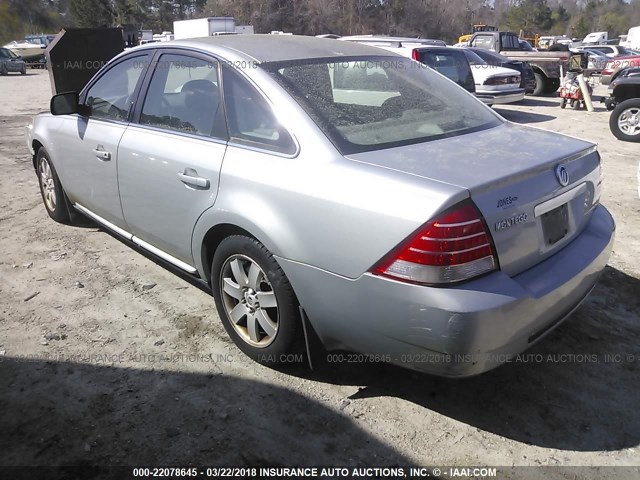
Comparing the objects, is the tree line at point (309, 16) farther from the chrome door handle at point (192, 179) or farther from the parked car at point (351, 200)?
the chrome door handle at point (192, 179)

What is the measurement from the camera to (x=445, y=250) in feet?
6.93

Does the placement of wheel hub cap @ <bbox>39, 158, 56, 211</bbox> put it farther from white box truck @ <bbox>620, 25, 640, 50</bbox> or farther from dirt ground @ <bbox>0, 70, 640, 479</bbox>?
white box truck @ <bbox>620, 25, 640, 50</bbox>

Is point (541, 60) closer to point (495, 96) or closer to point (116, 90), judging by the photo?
point (495, 96)

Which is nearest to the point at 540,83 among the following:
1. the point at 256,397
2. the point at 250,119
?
the point at 250,119

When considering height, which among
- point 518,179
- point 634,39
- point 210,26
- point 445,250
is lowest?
point 445,250

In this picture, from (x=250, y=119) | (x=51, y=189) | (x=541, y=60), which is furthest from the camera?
(x=541, y=60)

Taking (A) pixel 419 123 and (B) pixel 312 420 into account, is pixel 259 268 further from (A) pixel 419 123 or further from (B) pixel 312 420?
(A) pixel 419 123

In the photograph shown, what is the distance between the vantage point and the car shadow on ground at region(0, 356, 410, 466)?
236cm

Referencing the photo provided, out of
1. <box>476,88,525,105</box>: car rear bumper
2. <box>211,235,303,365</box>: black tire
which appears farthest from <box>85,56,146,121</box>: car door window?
<box>476,88,525,105</box>: car rear bumper

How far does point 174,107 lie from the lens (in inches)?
133

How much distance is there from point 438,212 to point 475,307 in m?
0.40

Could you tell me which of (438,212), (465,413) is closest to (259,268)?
(438,212)

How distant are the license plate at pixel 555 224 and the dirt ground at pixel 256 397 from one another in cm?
82

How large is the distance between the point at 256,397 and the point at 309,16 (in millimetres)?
51526
